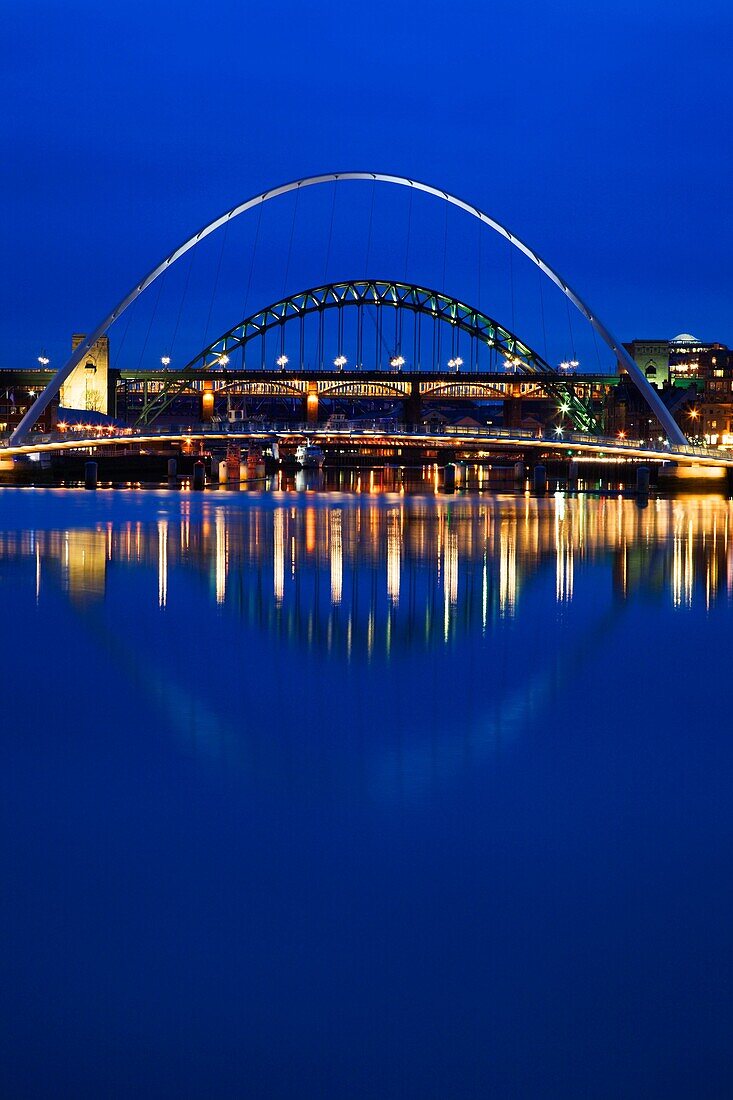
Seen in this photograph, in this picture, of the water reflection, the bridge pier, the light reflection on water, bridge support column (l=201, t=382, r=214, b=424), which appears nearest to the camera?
the water reflection

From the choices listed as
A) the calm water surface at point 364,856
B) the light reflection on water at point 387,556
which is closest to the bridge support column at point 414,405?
the light reflection on water at point 387,556

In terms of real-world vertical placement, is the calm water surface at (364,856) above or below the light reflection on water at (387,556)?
below

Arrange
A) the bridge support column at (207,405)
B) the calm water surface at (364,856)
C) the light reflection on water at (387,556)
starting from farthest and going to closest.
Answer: the bridge support column at (207,405)
the light reflection on water at (387,556)
the calm water surface at (364,856)

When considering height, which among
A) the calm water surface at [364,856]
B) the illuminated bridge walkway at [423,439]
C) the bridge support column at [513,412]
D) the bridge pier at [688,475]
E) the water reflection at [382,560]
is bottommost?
the calm water surface at [364,856]

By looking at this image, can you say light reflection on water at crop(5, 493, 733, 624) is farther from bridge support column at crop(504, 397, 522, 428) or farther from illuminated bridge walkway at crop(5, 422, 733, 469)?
bridge support column at crop(504, 397, 522, 428)

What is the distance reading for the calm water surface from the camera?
568 cm

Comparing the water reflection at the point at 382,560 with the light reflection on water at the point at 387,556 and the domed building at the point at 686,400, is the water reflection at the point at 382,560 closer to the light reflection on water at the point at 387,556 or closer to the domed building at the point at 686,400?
the light reflection on water at the point at 387,556

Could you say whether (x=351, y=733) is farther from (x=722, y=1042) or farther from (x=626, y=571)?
(x=626, y=571)

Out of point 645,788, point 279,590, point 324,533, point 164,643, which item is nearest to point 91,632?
point 164,643

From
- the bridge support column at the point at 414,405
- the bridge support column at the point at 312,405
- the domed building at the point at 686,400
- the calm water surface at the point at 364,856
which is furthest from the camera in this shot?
the bridge support column at the point at 414,405

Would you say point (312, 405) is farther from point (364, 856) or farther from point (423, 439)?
point (364, 856)

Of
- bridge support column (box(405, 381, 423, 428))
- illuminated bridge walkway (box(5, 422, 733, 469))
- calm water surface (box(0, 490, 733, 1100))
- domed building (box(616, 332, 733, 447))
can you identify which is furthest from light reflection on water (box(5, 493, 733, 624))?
bridge support column (box(405, 381, 423, 428))

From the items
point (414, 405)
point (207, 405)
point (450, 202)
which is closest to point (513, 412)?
point (414, 405)

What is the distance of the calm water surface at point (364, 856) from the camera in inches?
223
